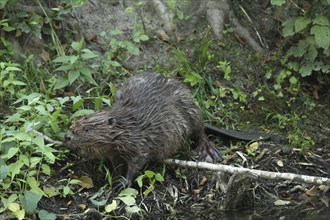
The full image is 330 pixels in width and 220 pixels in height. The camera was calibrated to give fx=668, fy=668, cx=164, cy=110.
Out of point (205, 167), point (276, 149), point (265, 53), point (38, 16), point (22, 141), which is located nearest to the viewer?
point (22, 141)

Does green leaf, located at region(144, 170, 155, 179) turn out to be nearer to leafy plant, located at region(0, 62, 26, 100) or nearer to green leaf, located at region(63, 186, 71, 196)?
green leaf, located at region(63, 186, 71, 196)

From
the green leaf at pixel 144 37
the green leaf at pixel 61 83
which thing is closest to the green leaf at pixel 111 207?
the green leaf at pixel 61 83

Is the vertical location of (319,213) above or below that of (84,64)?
below

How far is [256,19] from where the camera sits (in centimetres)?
747

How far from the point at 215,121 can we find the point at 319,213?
5.08 feet

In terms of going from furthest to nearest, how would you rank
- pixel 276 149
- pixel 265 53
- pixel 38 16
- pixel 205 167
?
pixel 265 53
pixel 38 16
pixel 276 149
pixel 205 167

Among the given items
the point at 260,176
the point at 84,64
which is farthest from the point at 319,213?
the point at 84,64

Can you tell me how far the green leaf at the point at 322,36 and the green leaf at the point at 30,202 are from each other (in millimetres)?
3265

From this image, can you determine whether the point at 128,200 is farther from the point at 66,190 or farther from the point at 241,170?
the point at 241,170

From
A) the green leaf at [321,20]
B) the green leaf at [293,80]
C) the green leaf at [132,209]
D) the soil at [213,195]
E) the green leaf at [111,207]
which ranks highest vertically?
the green leaf at [321,20]

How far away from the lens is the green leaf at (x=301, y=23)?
21.5 feet

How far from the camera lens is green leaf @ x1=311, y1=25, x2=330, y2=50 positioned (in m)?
6.43

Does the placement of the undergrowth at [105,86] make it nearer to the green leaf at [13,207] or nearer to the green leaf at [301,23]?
the green leaf at [301,23]

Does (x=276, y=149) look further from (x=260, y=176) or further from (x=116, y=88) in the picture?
(x=116, y=88)
